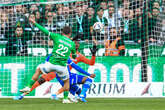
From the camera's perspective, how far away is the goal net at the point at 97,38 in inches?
616

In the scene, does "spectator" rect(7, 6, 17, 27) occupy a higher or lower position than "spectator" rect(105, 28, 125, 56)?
higher

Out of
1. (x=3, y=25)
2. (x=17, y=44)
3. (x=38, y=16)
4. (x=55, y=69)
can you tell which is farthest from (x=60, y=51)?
(x=3, y=25)

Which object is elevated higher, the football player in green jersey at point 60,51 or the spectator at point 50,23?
the spectator at point 50,23

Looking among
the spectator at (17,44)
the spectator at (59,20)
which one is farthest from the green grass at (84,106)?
the spectator at (59,20)

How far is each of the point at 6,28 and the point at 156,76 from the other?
5533mm

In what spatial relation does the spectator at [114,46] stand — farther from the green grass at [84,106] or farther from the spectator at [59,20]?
the green grass at [84,106]

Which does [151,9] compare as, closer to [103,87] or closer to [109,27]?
[109,27]

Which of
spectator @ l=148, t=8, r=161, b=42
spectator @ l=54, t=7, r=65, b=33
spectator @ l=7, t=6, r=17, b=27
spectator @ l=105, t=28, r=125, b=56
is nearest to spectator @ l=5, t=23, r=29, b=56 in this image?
spectator @ l=7, t=6, r=17, b=27

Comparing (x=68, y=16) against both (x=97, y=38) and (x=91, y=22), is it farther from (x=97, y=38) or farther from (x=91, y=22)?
(x=97, y=38)

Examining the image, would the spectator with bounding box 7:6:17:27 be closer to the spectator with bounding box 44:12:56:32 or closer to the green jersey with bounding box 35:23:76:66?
the spectator with bounding box 44:12:56:32

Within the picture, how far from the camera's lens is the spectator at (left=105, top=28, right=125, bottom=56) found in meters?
16.4

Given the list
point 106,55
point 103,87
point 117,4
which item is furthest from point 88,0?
point 103,87

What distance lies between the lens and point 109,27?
651 inches

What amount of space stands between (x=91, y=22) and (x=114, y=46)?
46.9 inches
